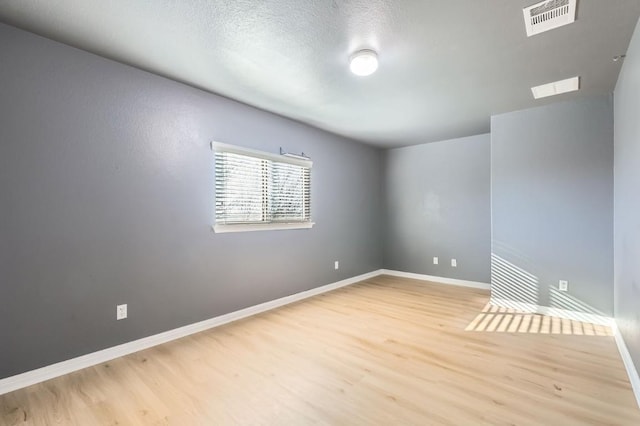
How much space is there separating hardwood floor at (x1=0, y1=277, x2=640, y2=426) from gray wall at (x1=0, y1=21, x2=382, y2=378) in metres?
0.35

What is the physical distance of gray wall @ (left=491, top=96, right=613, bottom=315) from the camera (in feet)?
10.3

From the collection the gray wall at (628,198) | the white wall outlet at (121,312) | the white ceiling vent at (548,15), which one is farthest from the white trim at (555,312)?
the white wall outlet at (121,312)

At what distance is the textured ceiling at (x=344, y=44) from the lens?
5.95ft

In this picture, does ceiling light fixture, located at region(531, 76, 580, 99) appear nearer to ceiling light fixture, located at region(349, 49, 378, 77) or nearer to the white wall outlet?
ceiling light fixture, located at region(349, 49, 378, 77)

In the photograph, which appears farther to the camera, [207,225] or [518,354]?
[207,225]

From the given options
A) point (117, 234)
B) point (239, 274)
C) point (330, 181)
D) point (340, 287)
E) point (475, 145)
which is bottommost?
point (340, 287)

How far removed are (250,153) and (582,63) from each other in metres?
3.21

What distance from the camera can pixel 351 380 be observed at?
6.86 feet

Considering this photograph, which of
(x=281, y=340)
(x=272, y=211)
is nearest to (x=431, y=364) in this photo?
(x=281, y=340)

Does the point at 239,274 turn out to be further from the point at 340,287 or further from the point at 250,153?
the point at 340,287

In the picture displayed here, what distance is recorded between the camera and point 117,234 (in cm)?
247

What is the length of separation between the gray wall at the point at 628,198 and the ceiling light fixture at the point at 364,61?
168 cm

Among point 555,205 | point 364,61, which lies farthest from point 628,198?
point 364,61

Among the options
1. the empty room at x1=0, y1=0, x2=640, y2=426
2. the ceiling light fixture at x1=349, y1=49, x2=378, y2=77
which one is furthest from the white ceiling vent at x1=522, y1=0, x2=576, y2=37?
the ceiling light fixture at x1=349, y1=49, x2=378, y2=77
